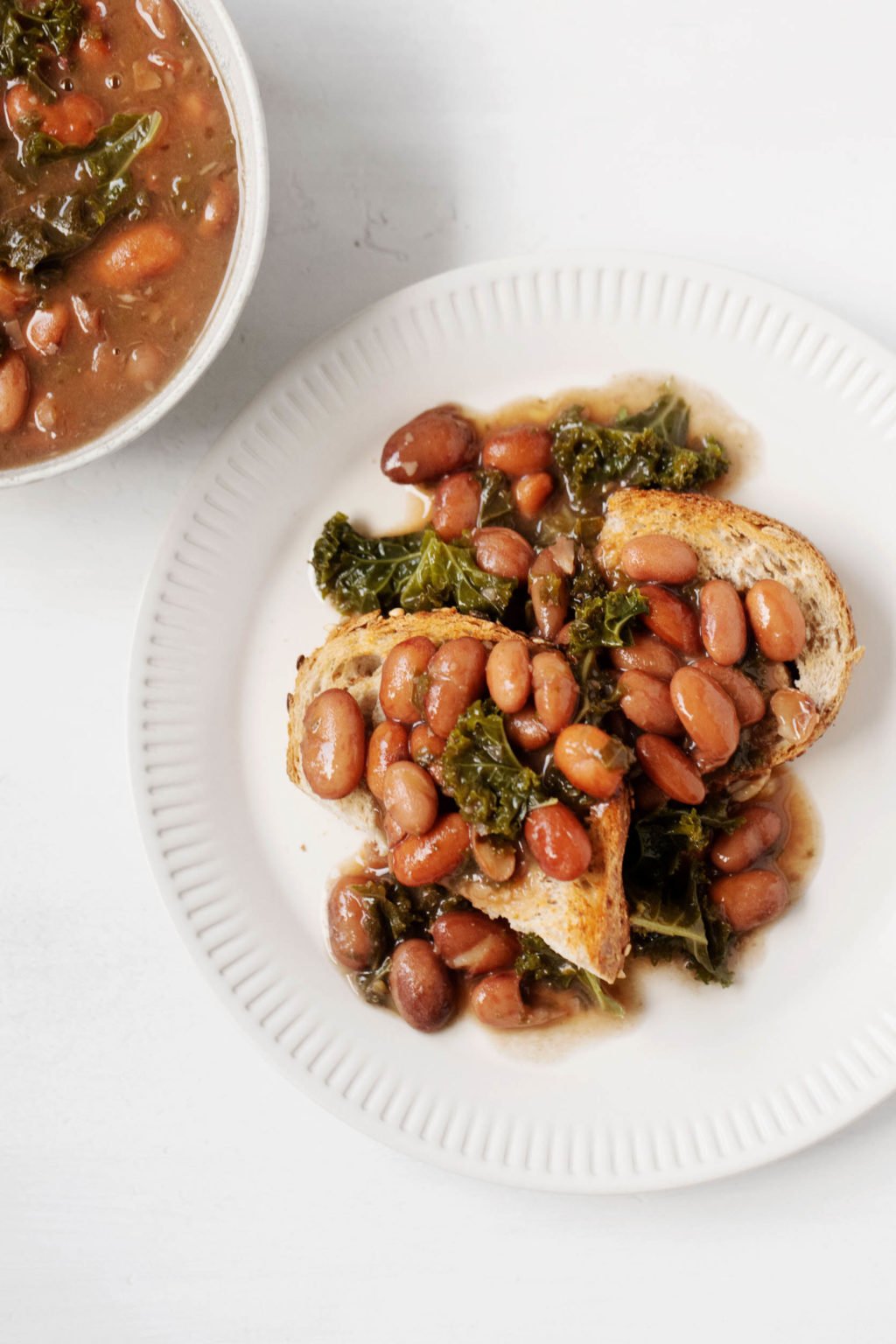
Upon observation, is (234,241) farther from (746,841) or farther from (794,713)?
(746,841)

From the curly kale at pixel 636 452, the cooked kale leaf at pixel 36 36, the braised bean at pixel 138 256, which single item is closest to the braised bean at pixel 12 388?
the braised bean at pixel 138 256

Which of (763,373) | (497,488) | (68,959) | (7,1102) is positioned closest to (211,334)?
(497,488)

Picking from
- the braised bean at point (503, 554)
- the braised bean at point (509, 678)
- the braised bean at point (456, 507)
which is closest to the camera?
the braised bean at point (509, 678)

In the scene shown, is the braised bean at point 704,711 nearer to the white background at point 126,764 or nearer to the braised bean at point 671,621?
the braised bean at point 671,621

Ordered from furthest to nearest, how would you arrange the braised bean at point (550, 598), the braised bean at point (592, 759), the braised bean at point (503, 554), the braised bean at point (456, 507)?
the braised bean at point (456, 507) < the braised bean at point (503, 554) < the braised bean at point (550, 598) < the braised bean at point (592, 759)

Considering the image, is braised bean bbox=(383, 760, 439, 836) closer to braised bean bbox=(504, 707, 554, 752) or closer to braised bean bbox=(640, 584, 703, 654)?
braised bean bbox=(504, 707, 554, 752)

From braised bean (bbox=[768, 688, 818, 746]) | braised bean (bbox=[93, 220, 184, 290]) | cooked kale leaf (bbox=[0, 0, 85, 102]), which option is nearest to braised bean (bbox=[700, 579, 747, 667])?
braised bean (bbox=[768, 688, 818, 746])
